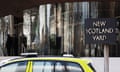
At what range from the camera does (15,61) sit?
9.29 meters

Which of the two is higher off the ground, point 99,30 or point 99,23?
point 99,23

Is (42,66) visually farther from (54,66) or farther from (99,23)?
(99,23)

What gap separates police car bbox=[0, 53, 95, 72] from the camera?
916 centimetres

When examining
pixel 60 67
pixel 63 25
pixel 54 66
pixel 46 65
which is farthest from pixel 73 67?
pixel 63 25

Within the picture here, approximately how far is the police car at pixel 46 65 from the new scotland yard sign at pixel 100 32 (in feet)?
9.78

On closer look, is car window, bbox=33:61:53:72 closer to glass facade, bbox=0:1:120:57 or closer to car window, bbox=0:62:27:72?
car window, bbox=0:62:27:72

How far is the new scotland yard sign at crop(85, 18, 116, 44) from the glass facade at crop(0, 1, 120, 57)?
7.94m

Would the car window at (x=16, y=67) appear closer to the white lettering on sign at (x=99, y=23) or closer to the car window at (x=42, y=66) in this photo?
the car window at (x=42, y=66)

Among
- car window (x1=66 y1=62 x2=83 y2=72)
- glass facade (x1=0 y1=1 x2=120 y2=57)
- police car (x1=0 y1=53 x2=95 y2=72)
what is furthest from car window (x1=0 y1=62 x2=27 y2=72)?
glass facade (x1=0 y1=1 x2=120 y2=57)

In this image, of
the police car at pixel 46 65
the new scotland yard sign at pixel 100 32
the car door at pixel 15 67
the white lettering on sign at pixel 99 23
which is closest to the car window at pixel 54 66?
the police car at pixel 46 65

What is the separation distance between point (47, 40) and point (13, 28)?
2008 millimetres

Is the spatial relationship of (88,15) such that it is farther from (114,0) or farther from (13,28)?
(13,28)

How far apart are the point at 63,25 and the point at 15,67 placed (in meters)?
12.4

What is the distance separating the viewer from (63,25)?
70.5 feet
